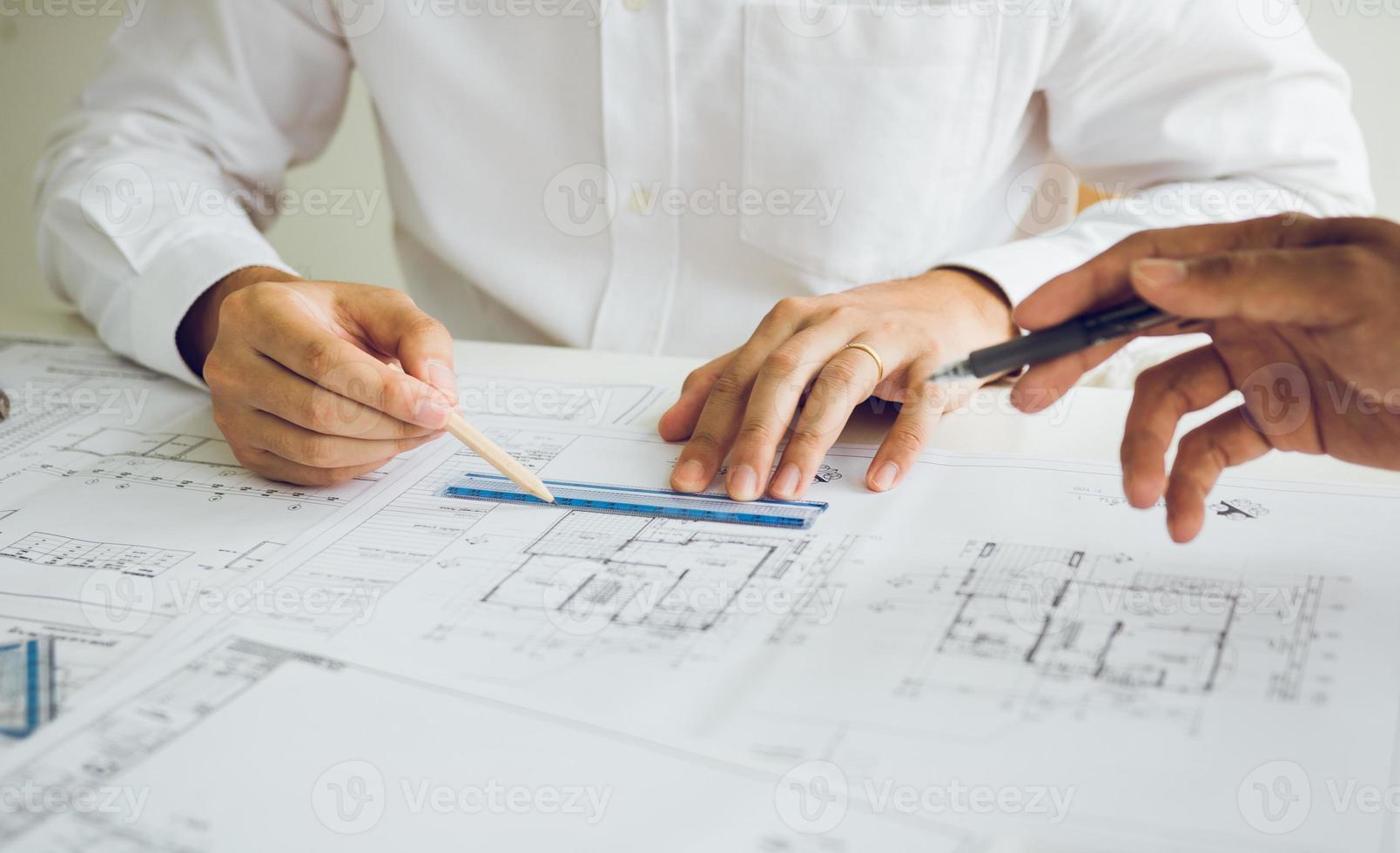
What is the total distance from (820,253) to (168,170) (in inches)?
27.1

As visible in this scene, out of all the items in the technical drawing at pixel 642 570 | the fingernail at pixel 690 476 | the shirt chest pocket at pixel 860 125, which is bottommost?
the technical drawing at pixel 642 570

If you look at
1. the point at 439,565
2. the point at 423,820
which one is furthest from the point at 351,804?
the point at 439,565

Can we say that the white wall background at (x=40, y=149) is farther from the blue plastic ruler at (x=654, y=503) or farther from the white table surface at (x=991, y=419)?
the blue plastic ruler at (x=654, y=503)

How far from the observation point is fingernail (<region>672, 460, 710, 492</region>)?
2.34 ft

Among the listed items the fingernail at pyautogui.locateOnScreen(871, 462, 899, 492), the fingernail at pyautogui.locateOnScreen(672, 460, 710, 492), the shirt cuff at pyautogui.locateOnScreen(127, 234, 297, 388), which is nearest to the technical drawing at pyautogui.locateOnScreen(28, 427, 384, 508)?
the shirt cuff at pyautogui.locateOnScreen(127, 234, 297, 388)

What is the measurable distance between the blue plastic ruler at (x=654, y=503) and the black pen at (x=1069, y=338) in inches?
5.4

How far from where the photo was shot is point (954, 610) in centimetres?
56

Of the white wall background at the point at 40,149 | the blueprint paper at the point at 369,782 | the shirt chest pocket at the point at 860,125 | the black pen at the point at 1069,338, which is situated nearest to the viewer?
the blueprint paper at the point at 369,782

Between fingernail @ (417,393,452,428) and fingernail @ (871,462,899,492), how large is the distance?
30cm

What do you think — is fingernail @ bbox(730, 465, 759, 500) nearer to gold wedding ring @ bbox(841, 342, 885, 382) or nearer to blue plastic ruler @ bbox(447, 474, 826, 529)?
blue plastic ruler @ bbox(447, 474, 826, 529)

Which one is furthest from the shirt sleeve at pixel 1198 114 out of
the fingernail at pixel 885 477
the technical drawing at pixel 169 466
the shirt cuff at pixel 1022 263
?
the technical drawing at pixel 169 466

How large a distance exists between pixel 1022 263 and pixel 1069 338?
1.34ft

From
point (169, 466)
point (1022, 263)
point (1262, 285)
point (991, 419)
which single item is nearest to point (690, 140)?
point (1022, 263)

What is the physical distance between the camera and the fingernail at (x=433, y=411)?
70 centimetres
